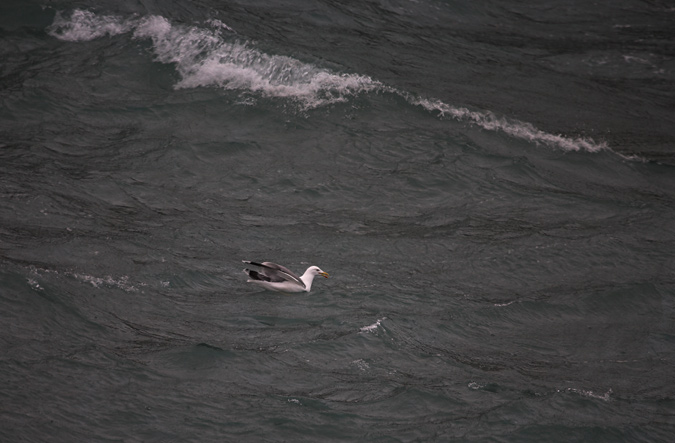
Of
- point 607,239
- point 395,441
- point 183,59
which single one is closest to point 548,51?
point 607,239

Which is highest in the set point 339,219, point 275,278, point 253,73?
point 253,73

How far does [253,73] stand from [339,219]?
428cm

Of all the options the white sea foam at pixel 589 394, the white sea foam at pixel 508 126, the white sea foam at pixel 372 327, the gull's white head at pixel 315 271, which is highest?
the white sea foam at pixel 508 126

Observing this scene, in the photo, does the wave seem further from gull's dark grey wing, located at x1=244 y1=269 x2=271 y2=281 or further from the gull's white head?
gull's dark grey wing, located at x1=244 y1=269 x2=271 y2=281

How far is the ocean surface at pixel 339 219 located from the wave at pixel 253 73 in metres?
0.05

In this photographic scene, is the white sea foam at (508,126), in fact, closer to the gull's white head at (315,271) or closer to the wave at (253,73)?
the wave at (253,73)

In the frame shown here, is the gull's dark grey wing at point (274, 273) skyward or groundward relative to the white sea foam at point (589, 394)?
skyward

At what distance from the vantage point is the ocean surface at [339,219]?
890 cm

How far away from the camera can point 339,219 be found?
Answer: 12.9 metres

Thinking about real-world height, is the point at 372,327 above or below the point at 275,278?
below

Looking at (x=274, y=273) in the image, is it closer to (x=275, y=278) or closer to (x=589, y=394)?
(x=275, y=278)

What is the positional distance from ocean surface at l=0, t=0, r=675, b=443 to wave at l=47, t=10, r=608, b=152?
5 cm

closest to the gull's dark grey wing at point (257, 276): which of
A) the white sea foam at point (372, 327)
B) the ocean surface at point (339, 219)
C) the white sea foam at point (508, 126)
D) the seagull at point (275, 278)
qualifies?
the seagull at point (275, 278)

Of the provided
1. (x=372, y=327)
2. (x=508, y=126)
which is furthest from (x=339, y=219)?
(x=508, y=126)
